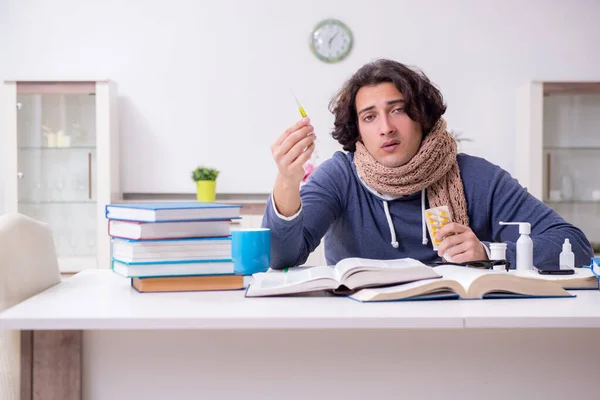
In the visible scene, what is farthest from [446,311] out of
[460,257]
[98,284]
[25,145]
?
[25,145]

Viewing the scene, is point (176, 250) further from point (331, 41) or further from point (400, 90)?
point (331, 41)

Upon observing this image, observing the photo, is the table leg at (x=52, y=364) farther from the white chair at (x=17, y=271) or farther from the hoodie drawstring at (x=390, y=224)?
the hoodie drawstring at (x=390, y=224)

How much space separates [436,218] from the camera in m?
1.75

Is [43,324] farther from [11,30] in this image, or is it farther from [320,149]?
[11,30]

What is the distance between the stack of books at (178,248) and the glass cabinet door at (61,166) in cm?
283

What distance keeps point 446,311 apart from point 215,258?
43 centimetres

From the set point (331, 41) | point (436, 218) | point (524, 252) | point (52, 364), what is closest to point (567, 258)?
point (524, 252)

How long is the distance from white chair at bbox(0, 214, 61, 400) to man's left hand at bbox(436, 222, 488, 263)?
0.82m

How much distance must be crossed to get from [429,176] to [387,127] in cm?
18

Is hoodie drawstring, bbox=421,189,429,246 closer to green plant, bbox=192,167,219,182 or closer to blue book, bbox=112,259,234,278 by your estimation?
blue book, bbox=112,259,234,278

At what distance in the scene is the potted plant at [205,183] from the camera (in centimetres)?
386

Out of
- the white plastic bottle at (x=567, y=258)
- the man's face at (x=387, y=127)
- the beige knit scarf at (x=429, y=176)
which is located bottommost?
the white plastic bottle at (x=567, y=258)

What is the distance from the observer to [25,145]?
12.8ft

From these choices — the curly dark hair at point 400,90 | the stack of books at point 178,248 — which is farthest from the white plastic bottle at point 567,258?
the stack of books at point 178,248
